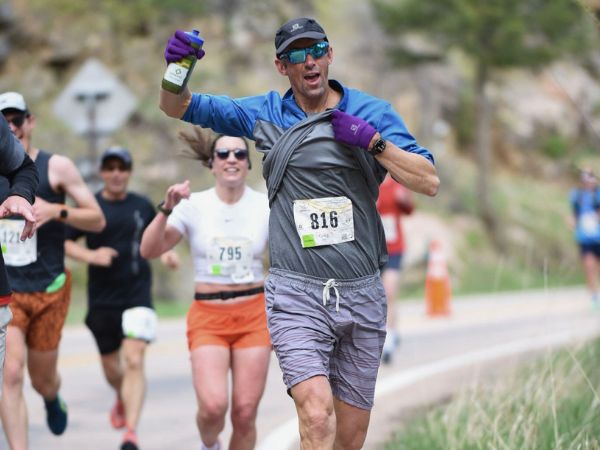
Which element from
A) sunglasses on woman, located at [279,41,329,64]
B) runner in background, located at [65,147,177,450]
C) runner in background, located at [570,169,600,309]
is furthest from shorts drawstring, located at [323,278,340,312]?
runner in background, located at [570,169,600,309]

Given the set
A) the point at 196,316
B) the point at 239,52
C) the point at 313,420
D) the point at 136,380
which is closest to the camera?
the point at 313,420

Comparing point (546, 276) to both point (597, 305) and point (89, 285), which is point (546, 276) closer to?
point (89, 285)

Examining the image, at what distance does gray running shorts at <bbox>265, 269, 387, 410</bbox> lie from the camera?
17.0 ft

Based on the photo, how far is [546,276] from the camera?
691 centimetres

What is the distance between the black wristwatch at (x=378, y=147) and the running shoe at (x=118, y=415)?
13.7 ft

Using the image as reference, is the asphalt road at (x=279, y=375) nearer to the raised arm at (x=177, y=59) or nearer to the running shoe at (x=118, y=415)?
the running shoe at (x=118, y=415)

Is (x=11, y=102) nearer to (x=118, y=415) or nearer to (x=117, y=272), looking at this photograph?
(x=117, y=272)

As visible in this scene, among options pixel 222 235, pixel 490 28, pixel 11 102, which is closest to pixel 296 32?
→ pixel 222 235

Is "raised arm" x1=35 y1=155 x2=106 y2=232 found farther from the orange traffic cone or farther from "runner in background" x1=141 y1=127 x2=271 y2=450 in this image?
the orange traffic cone

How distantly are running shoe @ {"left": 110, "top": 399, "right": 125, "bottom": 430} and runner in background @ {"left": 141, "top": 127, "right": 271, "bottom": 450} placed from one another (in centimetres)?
200

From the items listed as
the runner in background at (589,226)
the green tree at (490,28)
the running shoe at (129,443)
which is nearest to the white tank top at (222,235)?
the running shoe at (129,443)

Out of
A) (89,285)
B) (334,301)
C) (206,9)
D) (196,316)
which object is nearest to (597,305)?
(89,285)

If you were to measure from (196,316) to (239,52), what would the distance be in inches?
982

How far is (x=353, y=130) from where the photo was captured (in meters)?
5.02
